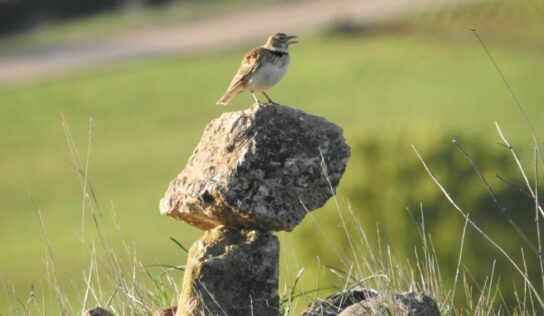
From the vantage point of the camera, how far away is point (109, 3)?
163 ft

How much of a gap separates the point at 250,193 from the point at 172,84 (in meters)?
39.5

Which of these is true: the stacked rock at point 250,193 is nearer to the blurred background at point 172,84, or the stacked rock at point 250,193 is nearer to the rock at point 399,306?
the rock at point 399,306

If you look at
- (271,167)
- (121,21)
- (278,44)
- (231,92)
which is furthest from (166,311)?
(121,21)

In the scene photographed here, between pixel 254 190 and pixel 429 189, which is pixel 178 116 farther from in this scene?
pixel 254 190

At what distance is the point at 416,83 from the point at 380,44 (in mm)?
2115

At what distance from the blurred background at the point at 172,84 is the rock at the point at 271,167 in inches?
829

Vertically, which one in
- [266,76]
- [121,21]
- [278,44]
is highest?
[278,44]

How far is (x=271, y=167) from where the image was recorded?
283 inches

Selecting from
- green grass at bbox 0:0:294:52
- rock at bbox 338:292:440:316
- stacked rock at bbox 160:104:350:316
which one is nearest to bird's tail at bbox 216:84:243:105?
stacked rock at bbox 160:104:350:316

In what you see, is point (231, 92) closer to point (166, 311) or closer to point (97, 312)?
point (166, 311)

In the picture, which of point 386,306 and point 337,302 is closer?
point 386,306

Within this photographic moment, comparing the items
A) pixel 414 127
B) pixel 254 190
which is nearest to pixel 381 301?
pixel 254 190

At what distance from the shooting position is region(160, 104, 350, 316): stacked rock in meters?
7.17

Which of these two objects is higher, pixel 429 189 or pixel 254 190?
pixel 254 190
